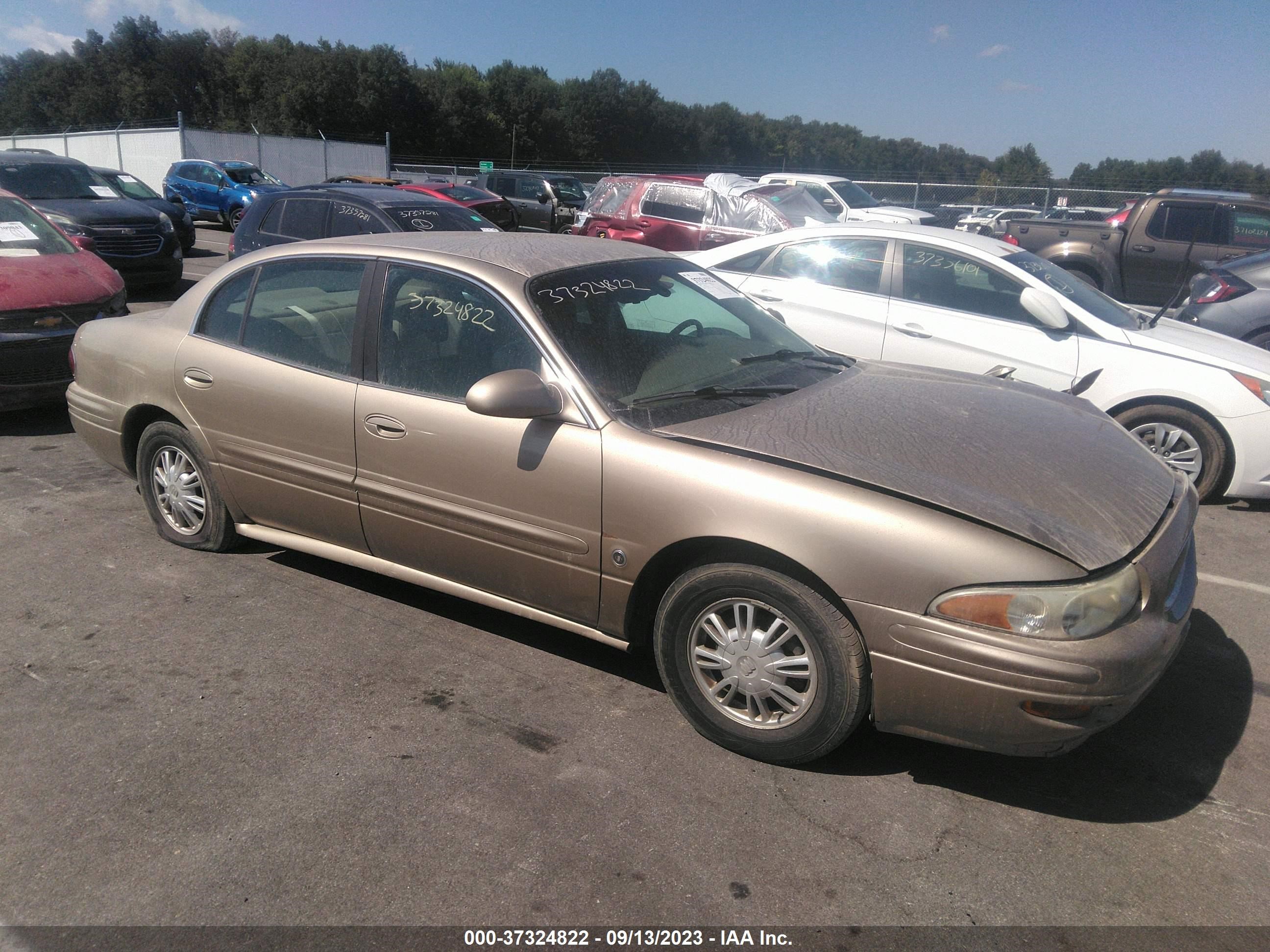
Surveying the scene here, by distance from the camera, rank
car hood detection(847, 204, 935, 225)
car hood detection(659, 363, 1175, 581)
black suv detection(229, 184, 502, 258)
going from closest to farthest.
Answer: car hood detection(659, 363, 1175, 581) → black suv detection(229, 184, 502, 258) → car hood detection(847, 204, 935, 225)

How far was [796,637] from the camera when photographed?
9.48 feet

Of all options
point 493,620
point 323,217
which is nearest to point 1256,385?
point 493,620

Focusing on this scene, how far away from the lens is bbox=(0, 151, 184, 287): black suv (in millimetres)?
11906

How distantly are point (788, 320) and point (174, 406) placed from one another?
406 centimetres

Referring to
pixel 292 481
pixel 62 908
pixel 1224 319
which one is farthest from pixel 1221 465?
pixel 62 908

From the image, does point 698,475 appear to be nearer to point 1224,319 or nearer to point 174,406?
point 174,406

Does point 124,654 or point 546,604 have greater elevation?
point 546,604

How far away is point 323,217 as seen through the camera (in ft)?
29.7

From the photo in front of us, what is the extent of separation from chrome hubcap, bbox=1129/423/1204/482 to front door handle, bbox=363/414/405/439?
14.4ft

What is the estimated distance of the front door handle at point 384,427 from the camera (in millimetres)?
3602

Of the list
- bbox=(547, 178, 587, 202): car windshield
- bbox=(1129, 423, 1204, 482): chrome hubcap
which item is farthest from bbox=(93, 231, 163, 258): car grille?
bbox=(547, 178, 587, 202): car windshield

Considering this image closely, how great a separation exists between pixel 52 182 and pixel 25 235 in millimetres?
6448

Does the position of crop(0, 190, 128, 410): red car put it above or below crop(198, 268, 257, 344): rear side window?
below

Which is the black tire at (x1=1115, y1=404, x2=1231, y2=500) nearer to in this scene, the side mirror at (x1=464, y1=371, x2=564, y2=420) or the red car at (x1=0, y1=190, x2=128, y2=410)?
the side mirror at (x1=464, y1=371, x2=564, y2=420)
